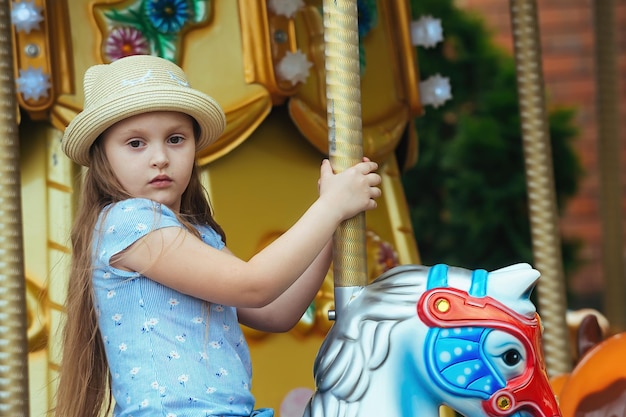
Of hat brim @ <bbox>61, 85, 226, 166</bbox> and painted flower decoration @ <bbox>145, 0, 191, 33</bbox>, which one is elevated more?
painted flower decoration @ <bbox>145, 0, 191, 33</bbox>

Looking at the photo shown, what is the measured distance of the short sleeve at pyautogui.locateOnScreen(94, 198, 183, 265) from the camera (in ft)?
5.28

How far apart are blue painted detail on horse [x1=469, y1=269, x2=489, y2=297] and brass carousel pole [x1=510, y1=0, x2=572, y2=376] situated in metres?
1.07

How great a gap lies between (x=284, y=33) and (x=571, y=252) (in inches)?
95.3

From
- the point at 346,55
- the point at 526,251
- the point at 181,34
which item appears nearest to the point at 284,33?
the point at 181,34

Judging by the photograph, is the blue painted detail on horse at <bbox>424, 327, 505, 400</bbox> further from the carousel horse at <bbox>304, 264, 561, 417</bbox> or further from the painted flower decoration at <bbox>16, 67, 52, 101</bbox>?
the painted flower decoration at <bbox>16, 67, 52, 101</bbox>

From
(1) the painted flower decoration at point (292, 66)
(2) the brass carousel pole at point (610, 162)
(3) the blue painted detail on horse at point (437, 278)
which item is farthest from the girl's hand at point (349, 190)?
(2) the brass carousel pole at point (610, 162)

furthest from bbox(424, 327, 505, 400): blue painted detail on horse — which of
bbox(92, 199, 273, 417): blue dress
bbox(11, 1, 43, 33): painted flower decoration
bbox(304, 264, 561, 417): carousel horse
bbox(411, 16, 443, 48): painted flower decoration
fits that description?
bbox(411, 16, 443, 48): painted flower decoration

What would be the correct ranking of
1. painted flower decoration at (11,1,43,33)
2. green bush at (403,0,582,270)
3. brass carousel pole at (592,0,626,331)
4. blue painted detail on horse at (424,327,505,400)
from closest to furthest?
1. blue painted detail on horse at (424,327,505,400)
2. painted flower decoration at (11,1,43,33)
3. brass carousel pole at (592,0,626,331)
4. green bush at (403,0,582,270)

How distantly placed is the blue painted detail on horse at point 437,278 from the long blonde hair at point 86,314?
1.19ft

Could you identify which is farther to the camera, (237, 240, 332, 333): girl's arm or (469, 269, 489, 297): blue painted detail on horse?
(237, 240, 332, 333): girl's arm

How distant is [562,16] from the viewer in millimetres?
5246

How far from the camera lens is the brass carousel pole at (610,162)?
11.0 ft

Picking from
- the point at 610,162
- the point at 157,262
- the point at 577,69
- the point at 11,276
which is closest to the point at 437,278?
the point at 157,262

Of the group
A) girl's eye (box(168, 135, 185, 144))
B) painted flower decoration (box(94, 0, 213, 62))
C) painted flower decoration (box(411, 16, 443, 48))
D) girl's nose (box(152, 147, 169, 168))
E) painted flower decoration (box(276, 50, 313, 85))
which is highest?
painted flower decoration (box(94, 0, 213, 62))
